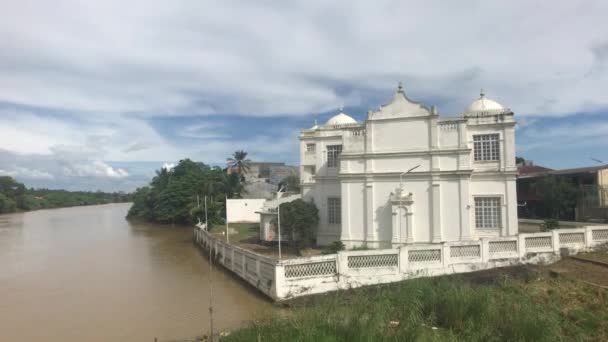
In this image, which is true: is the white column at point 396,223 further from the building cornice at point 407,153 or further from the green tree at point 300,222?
A: the green tree at point 300,222

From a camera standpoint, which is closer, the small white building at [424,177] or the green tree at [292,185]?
the small white building at [424,177]

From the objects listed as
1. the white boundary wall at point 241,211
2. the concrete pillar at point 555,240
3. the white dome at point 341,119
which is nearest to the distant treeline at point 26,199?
the white boundary wall at point 241,211

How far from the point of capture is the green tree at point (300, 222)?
58.3 ft

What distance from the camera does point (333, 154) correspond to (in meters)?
19.6

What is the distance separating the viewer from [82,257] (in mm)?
22797

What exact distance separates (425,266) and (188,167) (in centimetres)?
4091

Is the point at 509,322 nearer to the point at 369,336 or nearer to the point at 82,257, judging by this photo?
the point at 369,336

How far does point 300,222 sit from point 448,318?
37.6 ft

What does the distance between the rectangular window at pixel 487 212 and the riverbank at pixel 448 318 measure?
298 inches

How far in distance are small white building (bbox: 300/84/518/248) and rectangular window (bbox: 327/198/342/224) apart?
113cm

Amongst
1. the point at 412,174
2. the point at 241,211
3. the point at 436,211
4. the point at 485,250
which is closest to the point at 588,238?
the point at 485,250

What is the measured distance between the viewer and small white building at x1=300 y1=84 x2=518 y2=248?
1594 centimetres

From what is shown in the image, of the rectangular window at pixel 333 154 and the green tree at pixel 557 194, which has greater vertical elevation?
the rectangular window at pixel 333 154

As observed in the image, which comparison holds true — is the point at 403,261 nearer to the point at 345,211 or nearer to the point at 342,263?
the point at 342,263
